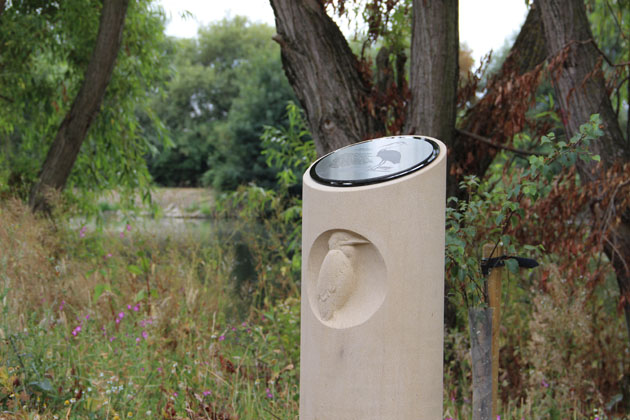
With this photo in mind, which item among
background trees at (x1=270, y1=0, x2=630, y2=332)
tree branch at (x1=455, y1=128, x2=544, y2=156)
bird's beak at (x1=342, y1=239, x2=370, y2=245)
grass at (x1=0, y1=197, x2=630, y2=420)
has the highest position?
background trees at (x1=270, y1=0, x2=630, y2=332)

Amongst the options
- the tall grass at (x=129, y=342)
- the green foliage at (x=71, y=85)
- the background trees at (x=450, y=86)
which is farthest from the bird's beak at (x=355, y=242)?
the green foliage at (x=71, y=85)

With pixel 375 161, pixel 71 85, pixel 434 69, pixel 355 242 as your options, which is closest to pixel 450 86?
pixel 434 69

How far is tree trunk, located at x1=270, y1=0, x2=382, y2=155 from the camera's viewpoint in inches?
156

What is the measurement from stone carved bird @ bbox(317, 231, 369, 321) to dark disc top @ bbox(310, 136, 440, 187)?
8.3 inches

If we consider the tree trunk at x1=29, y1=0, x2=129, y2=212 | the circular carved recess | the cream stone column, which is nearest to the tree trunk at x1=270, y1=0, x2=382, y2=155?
the cream stone column

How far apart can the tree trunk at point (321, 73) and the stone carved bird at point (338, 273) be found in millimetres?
1859

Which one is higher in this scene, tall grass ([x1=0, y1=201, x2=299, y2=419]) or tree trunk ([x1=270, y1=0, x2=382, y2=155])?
tree trunk ([x1=270, y1=0, x2=382, y2=155])

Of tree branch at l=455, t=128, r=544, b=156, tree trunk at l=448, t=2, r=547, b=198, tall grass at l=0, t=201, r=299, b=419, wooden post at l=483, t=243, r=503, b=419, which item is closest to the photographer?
wooden post at l=483, t=243, r=503, b=419

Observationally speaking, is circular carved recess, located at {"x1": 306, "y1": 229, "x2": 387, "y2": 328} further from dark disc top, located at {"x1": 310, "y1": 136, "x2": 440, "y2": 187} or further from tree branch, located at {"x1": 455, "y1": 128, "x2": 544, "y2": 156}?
tree branch, located at {"x1": 455, "y1": 128, "x2": 544, "y2": 156}

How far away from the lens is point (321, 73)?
3990 mm

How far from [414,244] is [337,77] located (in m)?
2.09

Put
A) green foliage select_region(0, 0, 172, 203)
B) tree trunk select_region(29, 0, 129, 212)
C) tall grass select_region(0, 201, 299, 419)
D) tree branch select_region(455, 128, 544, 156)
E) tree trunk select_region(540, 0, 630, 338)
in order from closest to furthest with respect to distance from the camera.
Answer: tall grass select_region(0, 201, 299, 419)
tree trunk select_region(540, 0, 630, 338)
tree branch select_region(455, 128, 544, 156)
tree trunk select_region(29, 0, 129, 212)
green foliage select_region(0, 0, 172, 203)

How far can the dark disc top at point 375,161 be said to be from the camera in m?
2.23

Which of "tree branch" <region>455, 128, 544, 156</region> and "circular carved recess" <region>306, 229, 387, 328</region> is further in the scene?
"tree branch" <region>455, 128, 544, 156</region>
